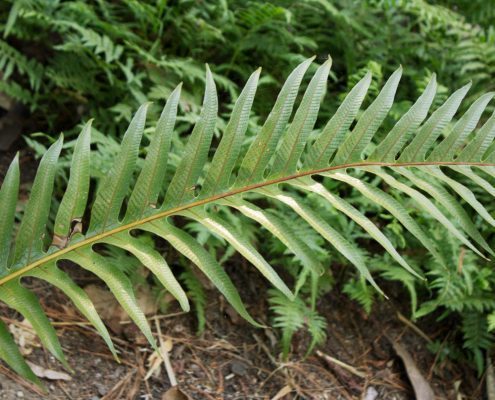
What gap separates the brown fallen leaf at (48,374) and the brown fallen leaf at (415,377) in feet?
3.86

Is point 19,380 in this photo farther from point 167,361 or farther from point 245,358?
point 245,358

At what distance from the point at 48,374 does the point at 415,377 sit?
4.13 feet

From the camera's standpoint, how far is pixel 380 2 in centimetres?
253

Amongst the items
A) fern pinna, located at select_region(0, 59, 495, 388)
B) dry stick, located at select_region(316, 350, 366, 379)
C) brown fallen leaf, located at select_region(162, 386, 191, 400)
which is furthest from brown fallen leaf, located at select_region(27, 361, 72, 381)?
dry stick, located at select_region(316, 350, 366, 379)

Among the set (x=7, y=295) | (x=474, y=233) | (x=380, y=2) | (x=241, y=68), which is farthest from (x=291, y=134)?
(x=380, y=2)

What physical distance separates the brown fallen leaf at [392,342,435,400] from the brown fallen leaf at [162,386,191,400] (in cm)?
85

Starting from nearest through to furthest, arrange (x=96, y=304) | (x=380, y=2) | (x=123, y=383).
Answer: (x=123, y=383) < (x=96, y=304) < (x=380, y=2)

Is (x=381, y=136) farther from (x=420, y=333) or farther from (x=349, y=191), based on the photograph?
(x=420, y=333)

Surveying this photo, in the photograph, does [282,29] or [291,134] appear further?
[282,29]

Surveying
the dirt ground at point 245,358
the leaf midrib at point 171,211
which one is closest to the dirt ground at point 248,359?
the dirt ground at point 245,358

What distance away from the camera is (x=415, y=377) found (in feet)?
6.80

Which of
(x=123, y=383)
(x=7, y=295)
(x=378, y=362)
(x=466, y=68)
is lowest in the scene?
(x=123, y=383)

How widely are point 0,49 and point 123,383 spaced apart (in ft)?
4.86

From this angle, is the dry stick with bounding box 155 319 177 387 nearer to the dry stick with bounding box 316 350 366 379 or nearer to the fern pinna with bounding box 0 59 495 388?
the dry stick with bounding box 316 350 366 379
